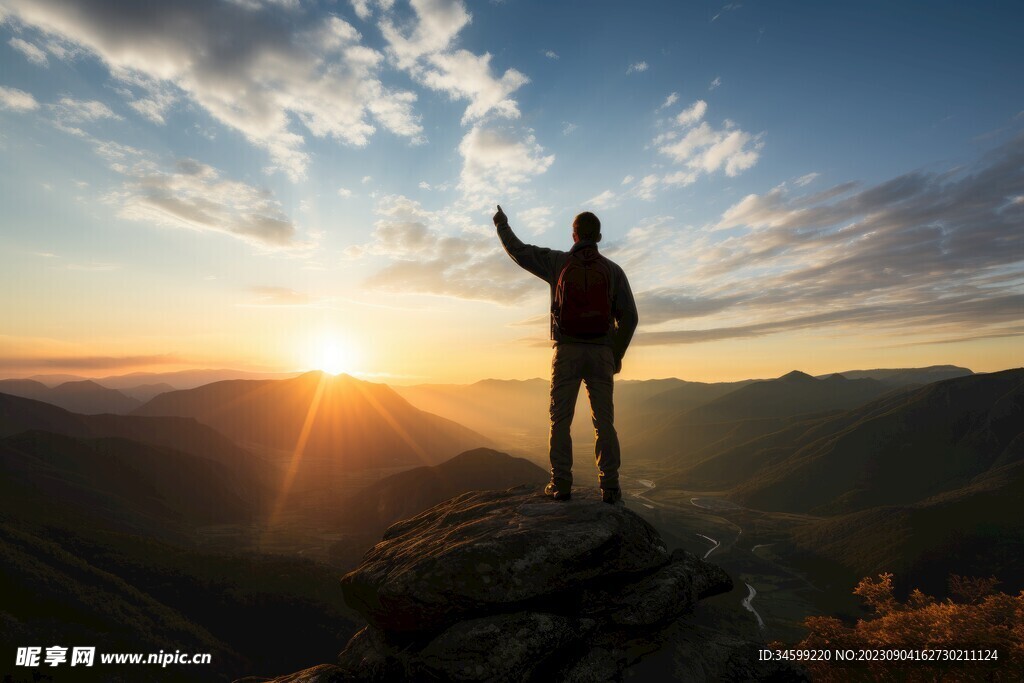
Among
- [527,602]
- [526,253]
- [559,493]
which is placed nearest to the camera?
[527,602]

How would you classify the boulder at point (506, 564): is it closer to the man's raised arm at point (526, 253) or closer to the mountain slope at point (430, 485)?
the man's raised arm at point (526, 253)

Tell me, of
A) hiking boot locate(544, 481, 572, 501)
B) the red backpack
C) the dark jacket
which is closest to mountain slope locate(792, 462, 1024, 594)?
hiking boot locate(544, 481, 572, 501)

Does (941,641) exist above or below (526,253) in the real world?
below

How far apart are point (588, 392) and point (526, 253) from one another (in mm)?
3619

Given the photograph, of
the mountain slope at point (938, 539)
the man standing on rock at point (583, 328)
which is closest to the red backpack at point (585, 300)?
the man standing on rock at point (583, 328)

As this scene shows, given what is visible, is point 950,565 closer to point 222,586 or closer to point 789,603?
point 789,603

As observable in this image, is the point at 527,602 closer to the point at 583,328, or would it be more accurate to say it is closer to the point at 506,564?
the point at 506,564


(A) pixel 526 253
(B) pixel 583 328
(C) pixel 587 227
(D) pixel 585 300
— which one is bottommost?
(B) pixel 583 328

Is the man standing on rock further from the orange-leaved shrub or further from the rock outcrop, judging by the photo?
the orange-leaved shrub

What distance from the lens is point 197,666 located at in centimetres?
4697

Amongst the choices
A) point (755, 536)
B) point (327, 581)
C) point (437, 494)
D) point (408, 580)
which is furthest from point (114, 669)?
point (755, 536)

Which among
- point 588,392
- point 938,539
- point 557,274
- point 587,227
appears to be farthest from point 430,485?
point 938,539

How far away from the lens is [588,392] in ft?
31.9

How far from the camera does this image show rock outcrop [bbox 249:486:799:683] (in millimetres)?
7793
